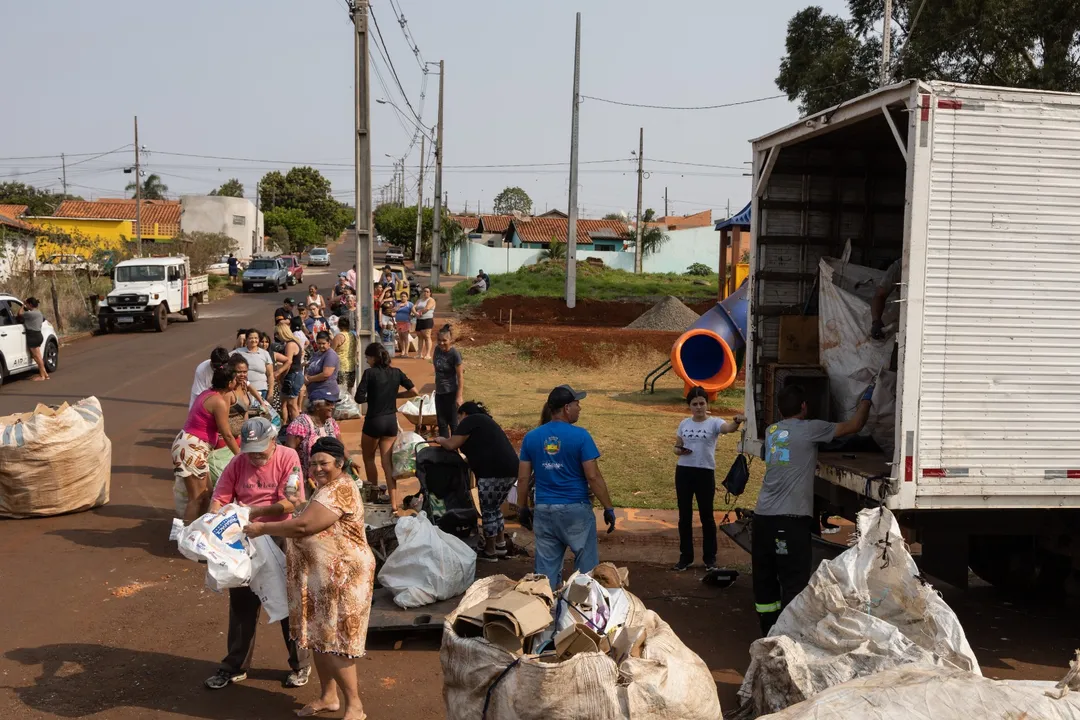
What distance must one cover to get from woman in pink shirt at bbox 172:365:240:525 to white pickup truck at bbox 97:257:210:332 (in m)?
21.0

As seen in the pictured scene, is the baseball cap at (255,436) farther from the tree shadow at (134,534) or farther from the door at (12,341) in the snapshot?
the door at (12,341)

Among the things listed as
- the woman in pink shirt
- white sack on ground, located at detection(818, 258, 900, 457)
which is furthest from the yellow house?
white sack on ground, located at detection(818, 258, 900, 457)

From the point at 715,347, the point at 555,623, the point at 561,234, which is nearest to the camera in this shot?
the point at 555,623

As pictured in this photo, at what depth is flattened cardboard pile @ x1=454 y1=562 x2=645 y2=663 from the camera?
461 cm

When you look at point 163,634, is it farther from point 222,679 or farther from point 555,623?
point 555,623

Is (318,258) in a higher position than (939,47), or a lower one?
lower

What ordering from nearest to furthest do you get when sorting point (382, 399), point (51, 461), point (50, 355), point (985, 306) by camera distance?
1. point (985, 306)
2. point (51, 461)
3. point (382, 399)
4. point (50, 355)

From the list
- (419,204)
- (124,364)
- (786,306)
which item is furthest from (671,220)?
(786,306)

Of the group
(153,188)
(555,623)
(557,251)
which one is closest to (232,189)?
(153,188)

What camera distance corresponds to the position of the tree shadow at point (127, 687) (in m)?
5.57

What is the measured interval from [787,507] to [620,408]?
11232mm

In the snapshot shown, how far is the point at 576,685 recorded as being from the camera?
435 cm

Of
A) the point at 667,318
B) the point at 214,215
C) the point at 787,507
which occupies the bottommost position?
the point at 787,507

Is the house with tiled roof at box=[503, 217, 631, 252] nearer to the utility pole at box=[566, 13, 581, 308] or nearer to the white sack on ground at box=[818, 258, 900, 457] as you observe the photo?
the utility pole at box=[566, 13, 581, 308]
